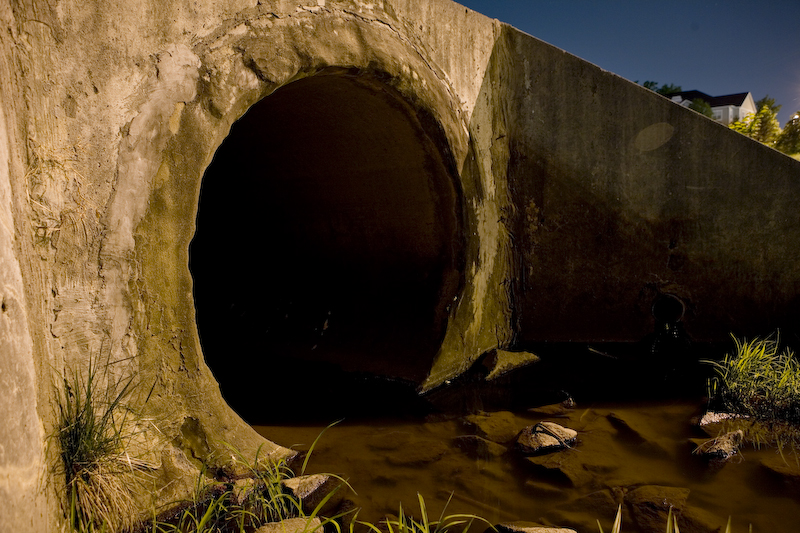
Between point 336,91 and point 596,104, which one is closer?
point 336,91

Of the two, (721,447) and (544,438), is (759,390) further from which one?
(544,438)

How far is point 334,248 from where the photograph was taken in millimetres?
4914

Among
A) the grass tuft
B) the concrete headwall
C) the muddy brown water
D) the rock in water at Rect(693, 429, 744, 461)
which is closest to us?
the concrete headwall

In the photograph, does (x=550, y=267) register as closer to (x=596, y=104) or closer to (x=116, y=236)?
(x=596, y=104)

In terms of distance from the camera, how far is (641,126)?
185 inches

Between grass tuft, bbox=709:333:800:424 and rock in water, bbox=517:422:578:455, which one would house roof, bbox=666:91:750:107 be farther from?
rock in water, bbox=517:422:578:455

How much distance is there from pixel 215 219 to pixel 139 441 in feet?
13.3

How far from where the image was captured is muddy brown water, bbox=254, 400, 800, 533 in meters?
2.47

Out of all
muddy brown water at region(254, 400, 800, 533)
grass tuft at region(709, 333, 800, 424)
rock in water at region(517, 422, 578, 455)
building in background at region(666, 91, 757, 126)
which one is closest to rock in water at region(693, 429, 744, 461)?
muddy brown water at region(254, 400, 800, 533)

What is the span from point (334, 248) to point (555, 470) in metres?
2.74

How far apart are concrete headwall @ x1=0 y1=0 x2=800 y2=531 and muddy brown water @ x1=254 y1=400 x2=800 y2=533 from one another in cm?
65

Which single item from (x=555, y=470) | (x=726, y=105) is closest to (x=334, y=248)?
(x=555, y=470)

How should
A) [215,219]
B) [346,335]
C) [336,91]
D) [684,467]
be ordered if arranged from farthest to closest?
[215,219] → [346,335] → [336,91] → [684,467]

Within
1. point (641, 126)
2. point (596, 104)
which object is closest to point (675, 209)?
point (641, 126)
